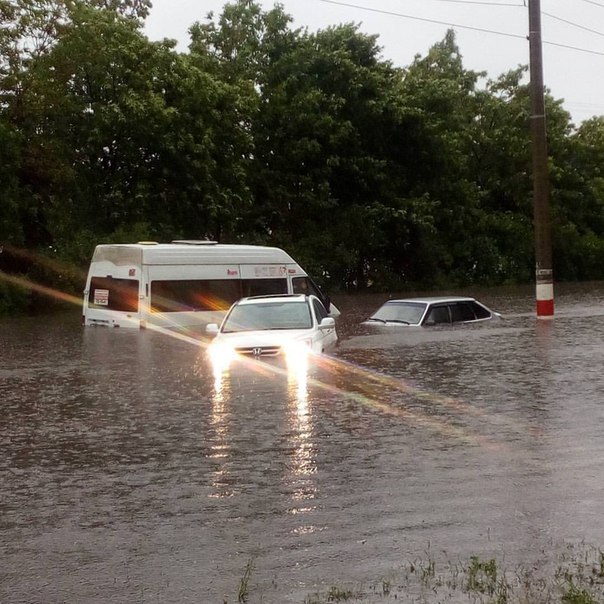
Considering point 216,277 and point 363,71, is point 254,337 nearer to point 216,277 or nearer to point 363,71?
point 216,277

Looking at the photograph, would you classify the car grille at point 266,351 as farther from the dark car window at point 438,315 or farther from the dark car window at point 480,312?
the dark car window at point 480,312

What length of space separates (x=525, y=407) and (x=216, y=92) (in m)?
27.2

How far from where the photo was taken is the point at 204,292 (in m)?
25.0

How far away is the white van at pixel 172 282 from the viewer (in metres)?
23.8

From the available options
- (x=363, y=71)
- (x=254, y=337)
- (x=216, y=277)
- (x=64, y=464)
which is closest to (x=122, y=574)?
(x=64, y=464)

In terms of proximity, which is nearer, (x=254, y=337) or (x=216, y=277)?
(x=254, y=337)

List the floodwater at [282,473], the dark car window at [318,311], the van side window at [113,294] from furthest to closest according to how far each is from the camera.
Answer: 1. the van side window at [113,294]
2. the dark car window at [318,311]
3. the floodwater at [282,473]

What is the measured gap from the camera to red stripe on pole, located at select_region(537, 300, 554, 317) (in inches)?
1056

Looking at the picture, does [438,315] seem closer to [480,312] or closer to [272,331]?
[480,312]

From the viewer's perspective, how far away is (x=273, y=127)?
146ft

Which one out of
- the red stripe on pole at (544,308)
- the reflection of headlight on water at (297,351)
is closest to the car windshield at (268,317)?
the reflection of headlight on water at (297,351)

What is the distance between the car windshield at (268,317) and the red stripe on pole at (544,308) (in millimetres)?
10742

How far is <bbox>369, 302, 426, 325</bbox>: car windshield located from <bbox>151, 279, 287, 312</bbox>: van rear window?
306cm

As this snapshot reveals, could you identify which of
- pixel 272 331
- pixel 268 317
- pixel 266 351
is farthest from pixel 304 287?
pixel 266 351
